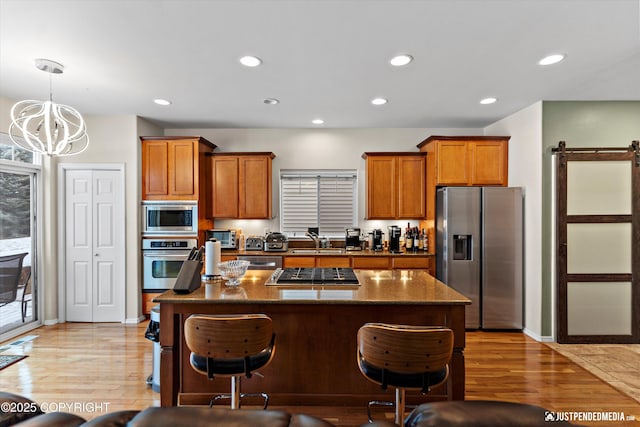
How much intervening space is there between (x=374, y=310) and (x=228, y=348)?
103 cm

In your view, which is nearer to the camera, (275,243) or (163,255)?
(163,255)

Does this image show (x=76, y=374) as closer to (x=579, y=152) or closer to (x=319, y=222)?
(x=319, y=222)

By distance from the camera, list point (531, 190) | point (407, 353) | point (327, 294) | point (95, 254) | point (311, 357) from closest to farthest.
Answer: point (407, 353)
point (327, 294)
point (311, 357)
point (531, 190)
point (95, 254)

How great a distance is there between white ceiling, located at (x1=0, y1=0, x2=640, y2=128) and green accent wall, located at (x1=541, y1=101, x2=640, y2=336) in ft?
0.46

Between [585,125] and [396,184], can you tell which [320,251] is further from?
[585,125]

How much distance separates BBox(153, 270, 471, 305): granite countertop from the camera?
2.04 meters

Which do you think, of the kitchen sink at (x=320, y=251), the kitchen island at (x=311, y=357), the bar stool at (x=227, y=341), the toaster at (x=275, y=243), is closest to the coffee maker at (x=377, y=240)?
the kitchen sink at (x=320, y=251)

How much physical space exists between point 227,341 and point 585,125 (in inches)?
172

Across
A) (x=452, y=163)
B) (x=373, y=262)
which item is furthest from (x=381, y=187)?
(x=373, y=262)

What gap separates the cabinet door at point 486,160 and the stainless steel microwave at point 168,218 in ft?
12.5

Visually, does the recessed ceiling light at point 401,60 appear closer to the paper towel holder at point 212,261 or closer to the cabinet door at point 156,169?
the paper towel holder at point 212,261

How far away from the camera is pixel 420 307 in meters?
2.07

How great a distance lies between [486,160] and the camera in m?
4.26

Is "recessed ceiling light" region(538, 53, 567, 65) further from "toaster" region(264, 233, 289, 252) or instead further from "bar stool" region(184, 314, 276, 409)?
"toaster" region(264, 233, 289, 252)
